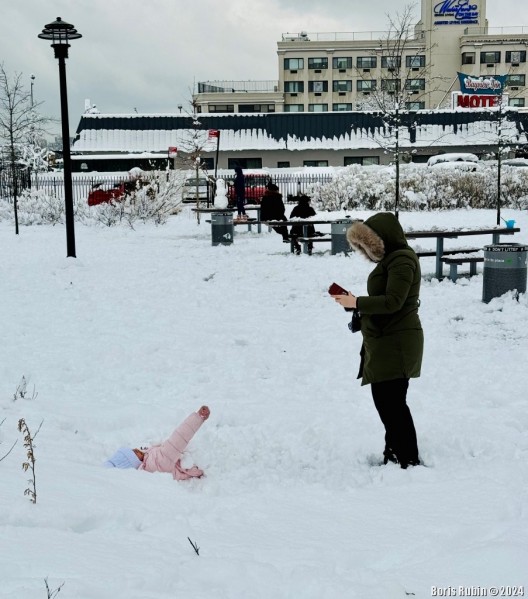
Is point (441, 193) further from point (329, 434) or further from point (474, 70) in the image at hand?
point (474, 70)

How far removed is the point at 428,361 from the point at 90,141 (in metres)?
41.1

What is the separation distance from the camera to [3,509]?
11.6 feet

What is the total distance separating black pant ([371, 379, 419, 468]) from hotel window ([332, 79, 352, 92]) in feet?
263

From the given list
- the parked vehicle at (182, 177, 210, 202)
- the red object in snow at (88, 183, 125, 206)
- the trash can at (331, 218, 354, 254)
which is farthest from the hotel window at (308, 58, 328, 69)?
the trash can at (331, 218, 354, 254)

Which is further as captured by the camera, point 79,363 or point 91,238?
point 91,238

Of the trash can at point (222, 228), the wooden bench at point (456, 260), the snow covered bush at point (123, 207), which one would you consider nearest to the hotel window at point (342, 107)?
the snow covered bush at point (123, 207)

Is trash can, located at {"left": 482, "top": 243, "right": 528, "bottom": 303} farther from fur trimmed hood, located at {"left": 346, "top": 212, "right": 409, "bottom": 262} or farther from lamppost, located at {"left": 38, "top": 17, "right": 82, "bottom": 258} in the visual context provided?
lamppost, located at {"left": 38, "top": 17, "right": 82, "bottom": 258}

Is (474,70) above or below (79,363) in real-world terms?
above

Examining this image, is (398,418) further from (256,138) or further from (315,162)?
(315,162)

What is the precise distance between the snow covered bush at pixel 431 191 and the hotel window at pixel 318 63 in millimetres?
55821

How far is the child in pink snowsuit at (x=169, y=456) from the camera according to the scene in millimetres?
4645

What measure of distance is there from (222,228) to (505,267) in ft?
31.4

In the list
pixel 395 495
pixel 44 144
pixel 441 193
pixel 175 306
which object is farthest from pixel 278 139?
pixel 395 495

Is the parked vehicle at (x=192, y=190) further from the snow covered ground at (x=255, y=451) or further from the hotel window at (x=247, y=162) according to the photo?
the snow covered ground at (x=255, y=451)
